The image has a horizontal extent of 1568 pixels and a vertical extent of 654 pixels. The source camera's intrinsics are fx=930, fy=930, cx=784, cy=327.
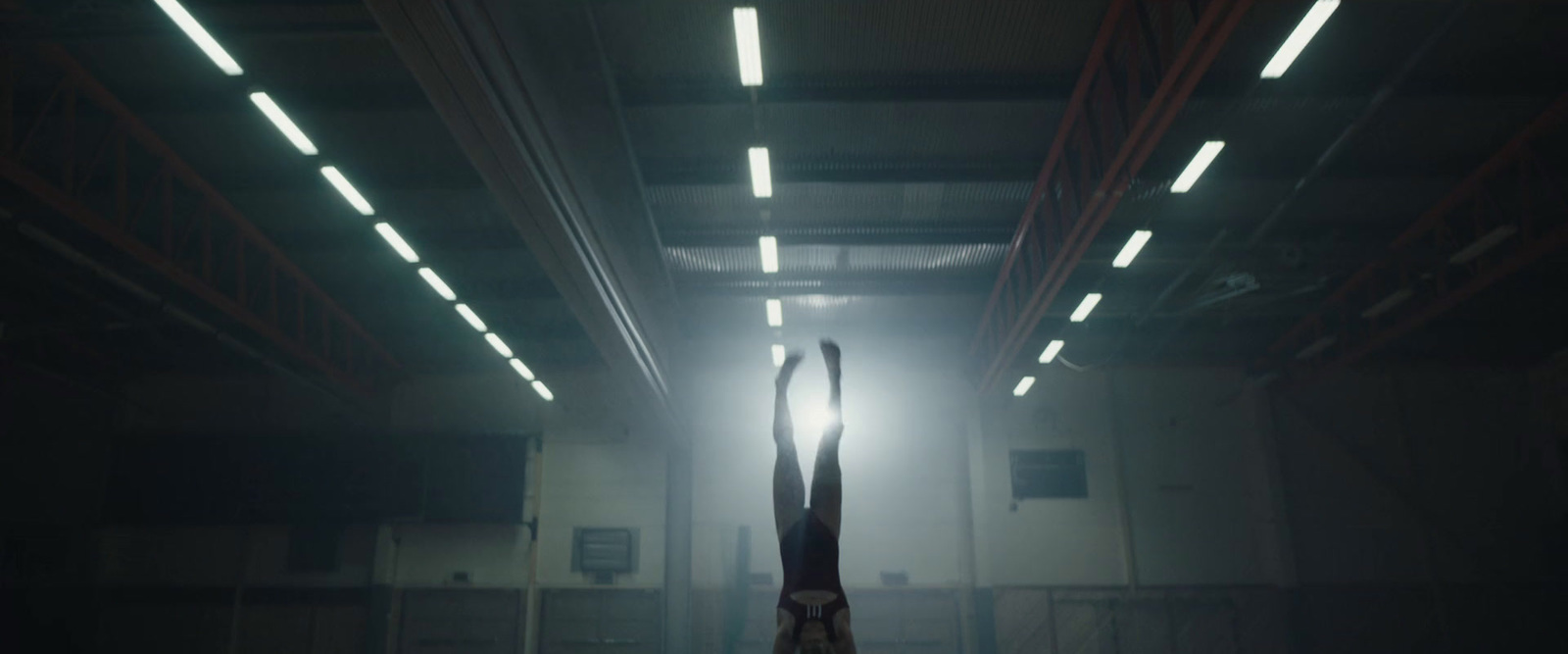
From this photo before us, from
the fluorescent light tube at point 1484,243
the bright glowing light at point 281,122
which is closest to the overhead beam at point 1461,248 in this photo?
the fluorescent light tube at point 1484,243

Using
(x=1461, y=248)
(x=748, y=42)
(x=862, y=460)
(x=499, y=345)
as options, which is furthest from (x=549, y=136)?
(x=1461, y=248)

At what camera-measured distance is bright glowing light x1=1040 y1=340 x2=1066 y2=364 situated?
11.7 meters

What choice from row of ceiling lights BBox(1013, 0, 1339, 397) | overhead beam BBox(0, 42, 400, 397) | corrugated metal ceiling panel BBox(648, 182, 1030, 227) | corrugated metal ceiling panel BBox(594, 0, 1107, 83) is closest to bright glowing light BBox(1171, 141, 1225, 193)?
row of ceiling lights BBox(1013, 0, 1339, 397)

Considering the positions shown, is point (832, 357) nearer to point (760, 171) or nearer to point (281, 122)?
point (760, 171)

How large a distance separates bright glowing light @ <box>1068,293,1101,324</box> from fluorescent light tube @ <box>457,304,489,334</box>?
7.37 meters

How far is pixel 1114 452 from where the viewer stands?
14383 millimetres

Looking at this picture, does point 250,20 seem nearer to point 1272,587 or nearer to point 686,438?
point 686,438

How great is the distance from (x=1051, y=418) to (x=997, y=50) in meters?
8.30

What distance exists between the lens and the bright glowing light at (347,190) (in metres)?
8.55

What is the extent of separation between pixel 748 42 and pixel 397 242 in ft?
18.1

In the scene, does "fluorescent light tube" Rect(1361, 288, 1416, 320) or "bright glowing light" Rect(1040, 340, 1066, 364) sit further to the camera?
"bright glowing light" Rect(1040, 340, 1066, 364)

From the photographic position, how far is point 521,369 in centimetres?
1336

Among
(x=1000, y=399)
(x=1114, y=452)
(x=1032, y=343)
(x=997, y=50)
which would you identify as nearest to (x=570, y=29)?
(x=997, y=50)

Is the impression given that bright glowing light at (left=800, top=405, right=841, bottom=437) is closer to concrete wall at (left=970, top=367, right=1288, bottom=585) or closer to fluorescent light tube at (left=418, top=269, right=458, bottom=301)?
concrete wall at (left=970, top=367, right=1288, bottom=585)
